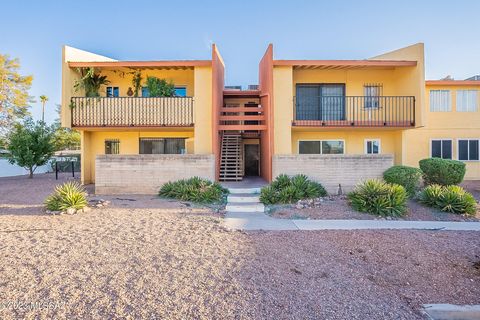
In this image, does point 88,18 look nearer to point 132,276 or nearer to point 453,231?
point 132,276

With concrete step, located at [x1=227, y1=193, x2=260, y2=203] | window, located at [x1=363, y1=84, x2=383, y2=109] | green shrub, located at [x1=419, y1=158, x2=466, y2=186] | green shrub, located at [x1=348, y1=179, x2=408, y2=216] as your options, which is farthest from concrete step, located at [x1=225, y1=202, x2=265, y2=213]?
window, located at [x1=363, y1=84, x2=383, y2=109]

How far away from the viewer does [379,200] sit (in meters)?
8.70

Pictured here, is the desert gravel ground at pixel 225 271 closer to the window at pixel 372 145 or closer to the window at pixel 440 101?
the window at pixel 372 145

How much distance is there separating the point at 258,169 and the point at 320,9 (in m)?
9.39

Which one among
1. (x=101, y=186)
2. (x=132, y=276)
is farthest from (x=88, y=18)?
(x=132, y=276)

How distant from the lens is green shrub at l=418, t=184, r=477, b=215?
8898 millimetres

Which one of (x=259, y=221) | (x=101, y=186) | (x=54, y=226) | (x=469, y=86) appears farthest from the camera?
(x=469, y=86)

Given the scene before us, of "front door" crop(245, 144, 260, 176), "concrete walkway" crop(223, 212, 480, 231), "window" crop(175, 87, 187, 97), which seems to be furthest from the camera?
"front door" crop(245, 144, 260, 176)

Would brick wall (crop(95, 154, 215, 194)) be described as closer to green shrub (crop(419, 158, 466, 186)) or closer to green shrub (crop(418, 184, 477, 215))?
green shrub (crop(418, 184, 477, 215))

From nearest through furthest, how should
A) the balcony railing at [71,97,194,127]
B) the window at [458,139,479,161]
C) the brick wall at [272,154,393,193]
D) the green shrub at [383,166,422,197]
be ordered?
the green shrub at [383,166,422,197]
the brick wall at [272,154,393,193]
the balcony railing at [71,97,194,127]
the window at [458,139,479,161]

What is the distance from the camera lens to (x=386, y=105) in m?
15.6

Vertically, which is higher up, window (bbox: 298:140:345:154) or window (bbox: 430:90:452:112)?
window (bbox: 430:90:452:112)

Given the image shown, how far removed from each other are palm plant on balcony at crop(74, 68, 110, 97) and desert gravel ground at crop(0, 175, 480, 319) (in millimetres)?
9240

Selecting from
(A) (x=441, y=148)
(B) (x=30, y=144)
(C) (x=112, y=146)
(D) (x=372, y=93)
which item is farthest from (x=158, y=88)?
(A) (x=441, y=148)
